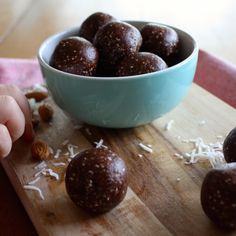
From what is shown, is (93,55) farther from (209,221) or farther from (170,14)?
(170,14)

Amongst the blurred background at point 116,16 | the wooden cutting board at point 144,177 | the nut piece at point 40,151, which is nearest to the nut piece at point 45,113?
the wooden cutting board at point 144,177

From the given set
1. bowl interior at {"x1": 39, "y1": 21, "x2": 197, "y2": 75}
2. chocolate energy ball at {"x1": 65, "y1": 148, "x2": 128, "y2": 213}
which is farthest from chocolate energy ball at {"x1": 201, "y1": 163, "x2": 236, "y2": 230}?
bowl interior at {"x1": 39, "y1": 21, "x2": 197, "y2": 75}

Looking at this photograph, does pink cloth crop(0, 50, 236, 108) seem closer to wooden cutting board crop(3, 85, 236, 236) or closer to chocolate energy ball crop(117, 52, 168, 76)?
wooden cutting board crop(3, 85, 236, 236)

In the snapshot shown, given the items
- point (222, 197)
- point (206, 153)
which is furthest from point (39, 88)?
point (222, 197)

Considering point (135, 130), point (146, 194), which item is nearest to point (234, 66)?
point (135, 130)

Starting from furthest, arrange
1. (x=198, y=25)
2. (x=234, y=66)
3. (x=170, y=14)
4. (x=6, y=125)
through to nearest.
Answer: (x=170, y=14), (x=198, y=25), (x=234, y=66), (x=6, y=125)

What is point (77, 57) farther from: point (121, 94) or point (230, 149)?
point (230, 149)
